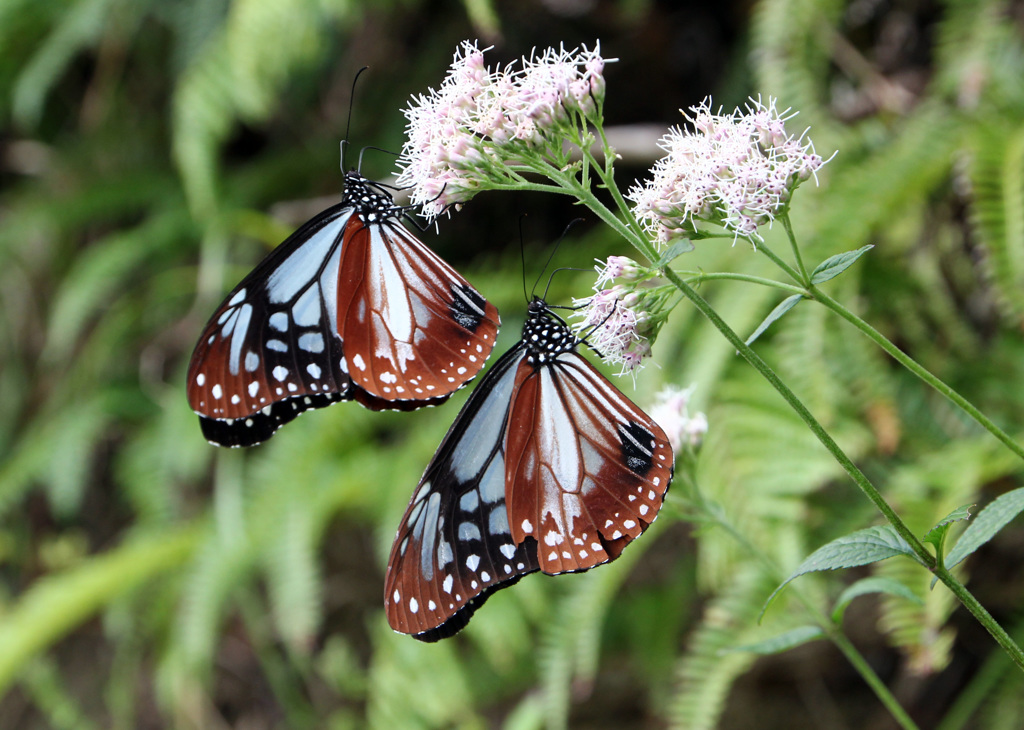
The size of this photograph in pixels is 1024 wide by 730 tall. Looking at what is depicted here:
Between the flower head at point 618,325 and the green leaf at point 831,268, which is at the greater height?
the flower head at point 618,325

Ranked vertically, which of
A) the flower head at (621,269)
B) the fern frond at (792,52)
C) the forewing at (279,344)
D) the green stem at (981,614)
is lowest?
the green stem at (981,614)

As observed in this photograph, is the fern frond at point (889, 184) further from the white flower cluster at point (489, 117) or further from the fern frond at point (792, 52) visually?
the white flower cluster at point (489, 117)

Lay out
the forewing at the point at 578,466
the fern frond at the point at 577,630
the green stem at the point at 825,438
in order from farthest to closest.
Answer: the fern frond at the point at 577,630
the forewing at the point at 578,466
the green stem at the point at 825,438

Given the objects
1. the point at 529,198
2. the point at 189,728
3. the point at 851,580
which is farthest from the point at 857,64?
the point at 189,728

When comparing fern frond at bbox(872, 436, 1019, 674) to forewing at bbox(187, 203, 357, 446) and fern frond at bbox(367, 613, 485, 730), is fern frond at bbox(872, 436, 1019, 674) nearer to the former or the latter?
forewing at bbox(187, 203, 357, 446)

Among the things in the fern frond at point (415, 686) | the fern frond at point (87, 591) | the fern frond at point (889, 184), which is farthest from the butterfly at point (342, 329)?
the fern frond at point (87, 591)

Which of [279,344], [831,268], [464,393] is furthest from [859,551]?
[464,393]

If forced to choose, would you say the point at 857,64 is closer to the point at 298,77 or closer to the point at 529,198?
the point at 529,198
